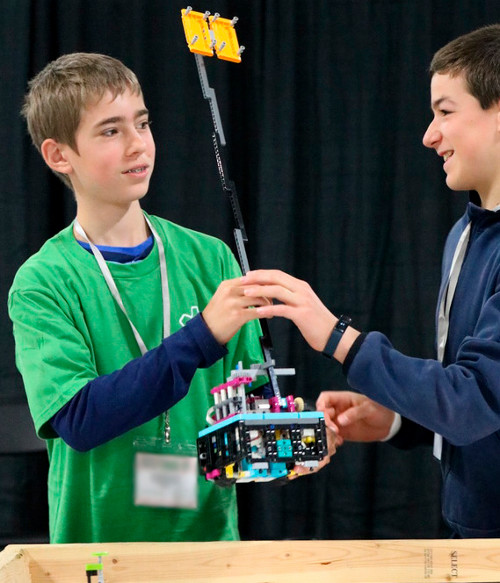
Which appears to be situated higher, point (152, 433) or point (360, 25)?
point (360, 25)

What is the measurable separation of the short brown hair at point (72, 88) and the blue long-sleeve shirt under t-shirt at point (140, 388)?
51 cm

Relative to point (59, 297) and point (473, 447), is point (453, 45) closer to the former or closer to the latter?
point (473, 447)

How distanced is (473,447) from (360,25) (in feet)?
6.34

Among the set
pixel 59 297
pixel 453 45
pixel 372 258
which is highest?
pixel 453 45

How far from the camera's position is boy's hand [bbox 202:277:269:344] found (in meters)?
1.59

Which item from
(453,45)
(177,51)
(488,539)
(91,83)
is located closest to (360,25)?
(177,51)

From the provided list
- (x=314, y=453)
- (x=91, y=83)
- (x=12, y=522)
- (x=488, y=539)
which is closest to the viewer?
(x=314, y=453)

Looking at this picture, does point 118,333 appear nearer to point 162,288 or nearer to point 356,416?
point 162,288

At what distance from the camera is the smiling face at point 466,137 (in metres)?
1.79

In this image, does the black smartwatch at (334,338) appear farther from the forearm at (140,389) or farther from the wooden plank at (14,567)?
the wooden plank at (14,567)

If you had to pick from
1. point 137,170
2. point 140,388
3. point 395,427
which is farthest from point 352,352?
point 137,170

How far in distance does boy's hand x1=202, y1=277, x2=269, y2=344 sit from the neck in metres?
0.32

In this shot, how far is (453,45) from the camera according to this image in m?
1.87

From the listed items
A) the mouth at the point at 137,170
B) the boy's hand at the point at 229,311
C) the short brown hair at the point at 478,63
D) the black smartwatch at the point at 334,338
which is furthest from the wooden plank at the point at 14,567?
the short brown hair at the point at 478,63
